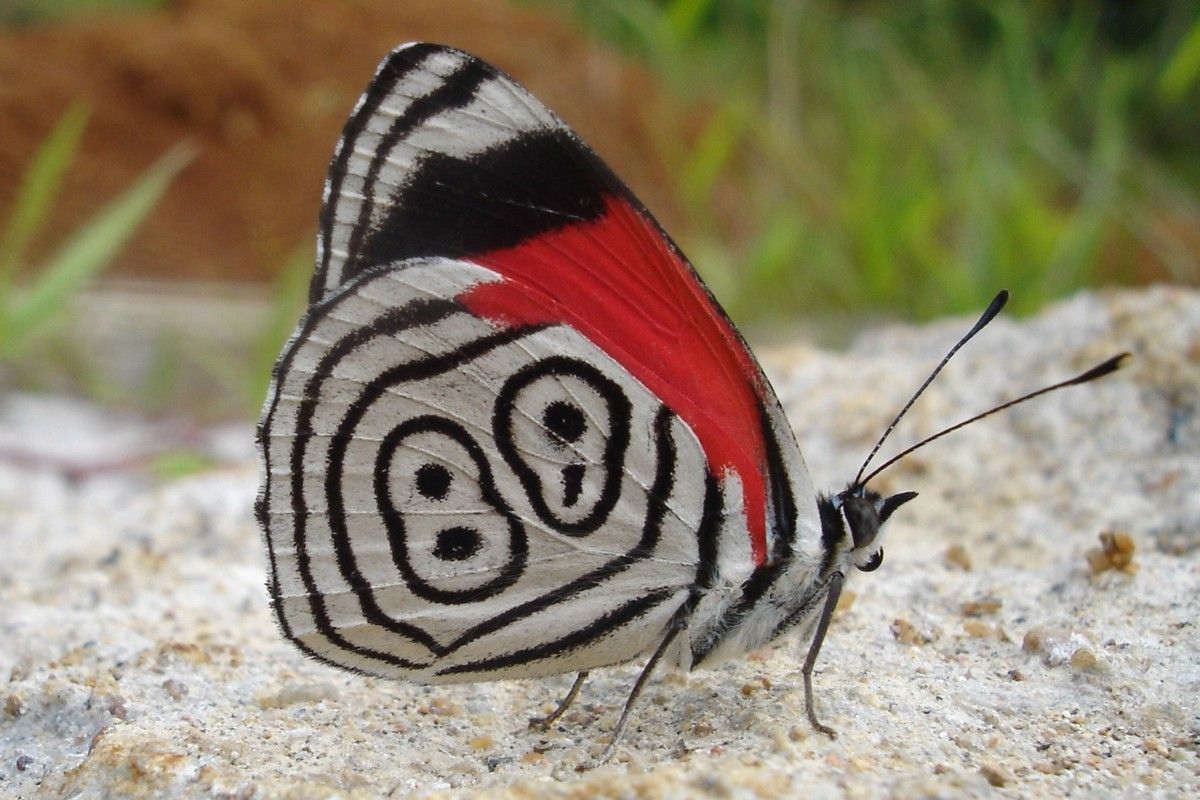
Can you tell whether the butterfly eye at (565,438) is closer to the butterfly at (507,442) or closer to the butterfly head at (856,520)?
the butterfly at (507,442)

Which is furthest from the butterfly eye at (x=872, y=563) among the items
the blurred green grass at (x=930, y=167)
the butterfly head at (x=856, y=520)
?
the blurred green grass at (x=930, y=167)

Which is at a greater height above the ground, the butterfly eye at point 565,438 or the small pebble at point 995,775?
the butterfly eye at point 565,438

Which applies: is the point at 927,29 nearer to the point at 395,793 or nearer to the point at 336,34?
the point at 336,34

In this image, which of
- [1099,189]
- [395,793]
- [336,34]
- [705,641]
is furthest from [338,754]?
[336,34]

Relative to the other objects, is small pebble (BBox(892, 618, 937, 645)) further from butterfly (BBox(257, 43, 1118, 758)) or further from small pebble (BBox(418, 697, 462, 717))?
small pebble (BBox(418, 697, 462, 717))

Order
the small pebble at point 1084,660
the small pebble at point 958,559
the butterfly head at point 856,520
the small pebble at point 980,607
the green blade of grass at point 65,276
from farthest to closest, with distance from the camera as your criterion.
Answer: the green blade of grass at point 65,276 < the small pebble at point 958,559 < the small pebble at point 980,607 < the small pebble at point 1084,660 < the butterfly head at point 856,520

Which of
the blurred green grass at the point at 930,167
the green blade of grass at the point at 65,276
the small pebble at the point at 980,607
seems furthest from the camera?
the blurred green grass at the point at 930,167

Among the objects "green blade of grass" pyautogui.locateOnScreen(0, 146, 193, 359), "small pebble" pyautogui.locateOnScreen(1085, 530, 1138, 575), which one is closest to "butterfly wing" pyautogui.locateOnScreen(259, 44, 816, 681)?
"small pebble" pyautogui.locateOnScreen(1085, 530, 1138, 575)

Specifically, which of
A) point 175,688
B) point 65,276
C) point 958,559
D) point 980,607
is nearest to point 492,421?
point 175,688
